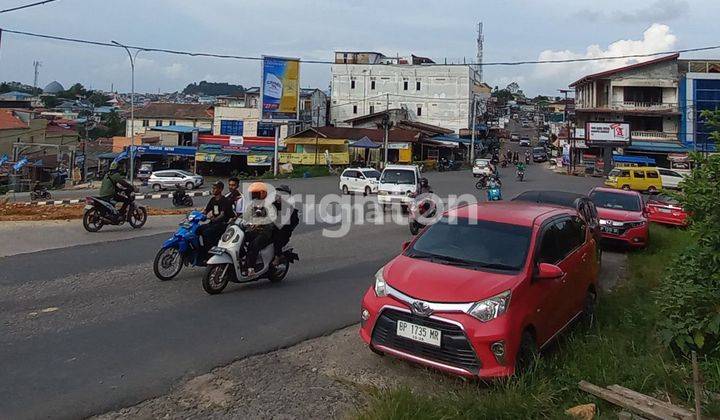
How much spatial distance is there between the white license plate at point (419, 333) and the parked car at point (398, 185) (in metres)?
13.1

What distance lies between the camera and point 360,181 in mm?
29078

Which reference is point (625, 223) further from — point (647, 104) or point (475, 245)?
point (647, 104)

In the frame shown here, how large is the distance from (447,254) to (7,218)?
42.0ft

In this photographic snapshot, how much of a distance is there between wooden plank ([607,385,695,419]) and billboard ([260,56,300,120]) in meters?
34.3

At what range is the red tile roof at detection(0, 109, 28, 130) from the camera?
52312 mm

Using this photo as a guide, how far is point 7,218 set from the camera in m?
14.0

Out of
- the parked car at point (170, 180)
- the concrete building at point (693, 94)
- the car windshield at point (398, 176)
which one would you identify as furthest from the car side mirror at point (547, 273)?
the concrete building at point (693, 94)

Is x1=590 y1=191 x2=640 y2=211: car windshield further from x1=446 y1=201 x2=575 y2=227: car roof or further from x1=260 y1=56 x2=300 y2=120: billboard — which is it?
x1=260 y1=56 x2=300 y2=120: billboard

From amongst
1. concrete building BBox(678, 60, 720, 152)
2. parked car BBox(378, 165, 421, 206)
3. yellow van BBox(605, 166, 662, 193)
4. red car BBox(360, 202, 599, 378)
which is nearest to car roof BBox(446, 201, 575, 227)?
red car BBox(360, 202, 599, 378)

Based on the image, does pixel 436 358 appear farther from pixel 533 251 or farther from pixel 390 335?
pixel 533 251

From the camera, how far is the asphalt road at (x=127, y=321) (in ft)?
15.0

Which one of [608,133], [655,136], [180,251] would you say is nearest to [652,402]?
[180,251]

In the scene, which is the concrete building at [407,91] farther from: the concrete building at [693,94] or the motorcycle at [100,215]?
the motorcycle at [100,215]

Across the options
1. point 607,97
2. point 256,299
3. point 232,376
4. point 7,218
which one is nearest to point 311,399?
point 232,376
